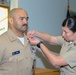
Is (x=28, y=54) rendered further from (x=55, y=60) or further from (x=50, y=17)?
(x=50, y=17)

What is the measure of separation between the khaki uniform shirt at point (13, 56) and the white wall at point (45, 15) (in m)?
0.75

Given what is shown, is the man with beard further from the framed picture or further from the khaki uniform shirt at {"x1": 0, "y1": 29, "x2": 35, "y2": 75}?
the framed picture

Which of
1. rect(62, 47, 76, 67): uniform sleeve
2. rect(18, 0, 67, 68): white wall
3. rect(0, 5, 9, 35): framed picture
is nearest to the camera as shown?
rect(62, 47, 76, 67): uniform sleeve

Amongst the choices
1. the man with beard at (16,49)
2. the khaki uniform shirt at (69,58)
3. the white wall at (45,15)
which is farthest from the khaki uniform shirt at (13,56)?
the white wall at (45,15)

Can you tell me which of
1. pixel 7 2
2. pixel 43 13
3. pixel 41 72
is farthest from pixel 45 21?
pixel 41 72

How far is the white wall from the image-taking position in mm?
2680

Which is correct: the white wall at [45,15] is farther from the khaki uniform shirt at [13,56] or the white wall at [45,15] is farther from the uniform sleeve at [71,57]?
the uniform sleeve at [71,57]

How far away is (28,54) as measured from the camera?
6.54ft

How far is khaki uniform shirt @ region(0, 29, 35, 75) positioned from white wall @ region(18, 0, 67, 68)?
751 mm

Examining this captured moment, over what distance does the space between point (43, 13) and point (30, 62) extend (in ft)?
3.68

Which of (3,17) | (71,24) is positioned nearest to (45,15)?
(3,17)

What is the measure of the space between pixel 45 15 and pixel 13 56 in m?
1.26

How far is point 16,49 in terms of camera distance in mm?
1888

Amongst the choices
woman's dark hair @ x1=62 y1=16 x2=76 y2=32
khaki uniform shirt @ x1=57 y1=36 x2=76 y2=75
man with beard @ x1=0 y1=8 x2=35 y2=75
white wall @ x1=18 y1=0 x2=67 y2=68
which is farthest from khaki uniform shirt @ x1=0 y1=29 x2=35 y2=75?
white wall @ x1=18 y1=0 x2=67 y2=68
